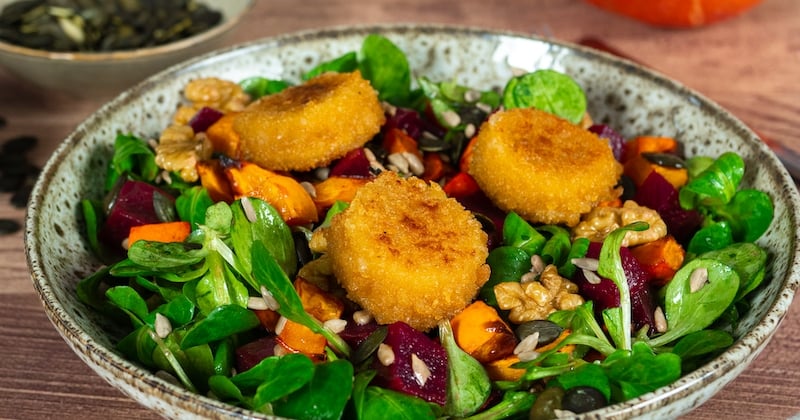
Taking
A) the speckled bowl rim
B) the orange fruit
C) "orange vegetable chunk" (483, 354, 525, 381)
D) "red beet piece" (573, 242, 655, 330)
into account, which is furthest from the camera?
the orange fruit

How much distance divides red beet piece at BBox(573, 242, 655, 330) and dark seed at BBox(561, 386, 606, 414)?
0.31 m

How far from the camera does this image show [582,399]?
173 centimetres

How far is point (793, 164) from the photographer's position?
2.92m

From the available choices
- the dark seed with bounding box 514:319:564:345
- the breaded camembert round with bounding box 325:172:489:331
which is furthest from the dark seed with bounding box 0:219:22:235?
the dark seed with bounding box 514:319:564:345

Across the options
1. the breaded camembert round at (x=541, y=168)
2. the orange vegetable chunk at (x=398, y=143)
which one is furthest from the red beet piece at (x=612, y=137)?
the orange vegetable chunk at (x=398, y=143)

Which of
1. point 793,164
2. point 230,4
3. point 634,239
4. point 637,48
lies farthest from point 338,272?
point 637,48

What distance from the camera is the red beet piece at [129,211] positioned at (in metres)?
2.30

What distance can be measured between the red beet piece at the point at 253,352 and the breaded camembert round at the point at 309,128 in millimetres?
587

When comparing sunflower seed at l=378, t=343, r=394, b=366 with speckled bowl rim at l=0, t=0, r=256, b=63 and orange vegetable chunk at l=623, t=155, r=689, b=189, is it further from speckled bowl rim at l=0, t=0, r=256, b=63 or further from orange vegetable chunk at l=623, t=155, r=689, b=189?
speckled bowl rim at l=0, t=0, r=256, b=63

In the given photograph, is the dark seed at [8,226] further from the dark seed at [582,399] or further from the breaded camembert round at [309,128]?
the dark seed at [582,399]

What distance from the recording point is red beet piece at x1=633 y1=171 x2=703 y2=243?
2.35m

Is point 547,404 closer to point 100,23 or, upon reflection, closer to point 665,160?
point 665,160

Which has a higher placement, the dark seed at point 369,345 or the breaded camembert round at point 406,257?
the breaded camembert round at point 406,257

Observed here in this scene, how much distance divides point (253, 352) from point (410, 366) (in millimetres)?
380
